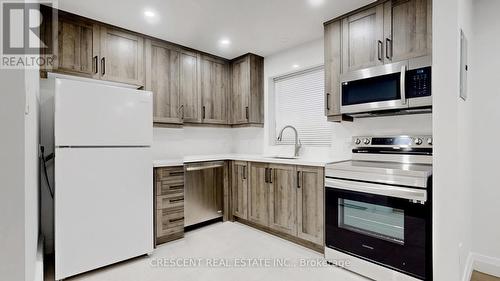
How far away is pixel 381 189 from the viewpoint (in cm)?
201

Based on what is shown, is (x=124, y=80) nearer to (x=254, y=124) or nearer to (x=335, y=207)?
(x=254, y=124)

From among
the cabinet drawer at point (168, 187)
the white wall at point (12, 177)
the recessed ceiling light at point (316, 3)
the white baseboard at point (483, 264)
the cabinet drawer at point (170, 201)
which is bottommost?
the white baseboard at point (483, 264)

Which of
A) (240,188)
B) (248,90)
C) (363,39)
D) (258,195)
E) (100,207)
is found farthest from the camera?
(248,90)

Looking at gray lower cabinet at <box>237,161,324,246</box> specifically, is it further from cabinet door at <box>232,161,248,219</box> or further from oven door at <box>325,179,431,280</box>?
oven door at <box>325,179,431,280</box>

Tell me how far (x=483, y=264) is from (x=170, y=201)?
3.13m

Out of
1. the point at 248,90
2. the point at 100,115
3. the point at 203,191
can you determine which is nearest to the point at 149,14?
the point at 100,115

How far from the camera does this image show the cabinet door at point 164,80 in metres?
3.15

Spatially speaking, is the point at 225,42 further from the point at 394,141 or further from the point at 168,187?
the point at 394,141

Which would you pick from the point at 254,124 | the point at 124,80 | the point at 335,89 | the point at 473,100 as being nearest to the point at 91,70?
the point at 124,80

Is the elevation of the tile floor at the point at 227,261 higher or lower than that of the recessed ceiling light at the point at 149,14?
lower

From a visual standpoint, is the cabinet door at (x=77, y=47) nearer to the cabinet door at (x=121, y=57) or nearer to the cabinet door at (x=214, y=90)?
the cabinet door at (x=121, y=57)

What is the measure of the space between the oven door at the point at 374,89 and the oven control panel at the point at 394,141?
358 mm

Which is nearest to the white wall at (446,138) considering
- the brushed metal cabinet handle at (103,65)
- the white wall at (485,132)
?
the white wall at (485,132)

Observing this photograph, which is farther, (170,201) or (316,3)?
(170,201)
